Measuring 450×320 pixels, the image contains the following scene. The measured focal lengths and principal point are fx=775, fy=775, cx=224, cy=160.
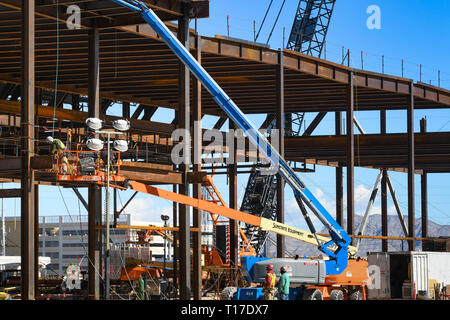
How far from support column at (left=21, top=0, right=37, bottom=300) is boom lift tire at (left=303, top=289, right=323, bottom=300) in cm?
1068

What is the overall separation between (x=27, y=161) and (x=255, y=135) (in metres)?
10.3

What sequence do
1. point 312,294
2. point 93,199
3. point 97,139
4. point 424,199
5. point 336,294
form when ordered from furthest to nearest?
point 424,199, point 93,199, point 336,294, point 312,294, point 97,139

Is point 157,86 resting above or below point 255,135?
above

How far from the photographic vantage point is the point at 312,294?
1229 inches

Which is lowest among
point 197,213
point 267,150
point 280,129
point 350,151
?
point 197,213

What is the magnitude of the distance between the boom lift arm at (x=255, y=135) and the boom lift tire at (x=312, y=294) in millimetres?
1565

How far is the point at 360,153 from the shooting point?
205ft

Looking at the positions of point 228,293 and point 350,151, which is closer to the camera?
point 228,293

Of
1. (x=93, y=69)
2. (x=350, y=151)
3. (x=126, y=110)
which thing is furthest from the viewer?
(x=126, y=110)

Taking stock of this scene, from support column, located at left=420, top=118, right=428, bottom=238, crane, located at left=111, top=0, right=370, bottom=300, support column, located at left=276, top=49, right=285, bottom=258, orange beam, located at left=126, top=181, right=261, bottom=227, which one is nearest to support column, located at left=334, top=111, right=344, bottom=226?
support column, located at left=420, top=118, right=428, bottom=238

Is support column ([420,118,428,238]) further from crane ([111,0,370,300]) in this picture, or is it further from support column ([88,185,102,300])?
support column ([88,185,102,300])

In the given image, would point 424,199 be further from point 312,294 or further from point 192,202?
point 192,202

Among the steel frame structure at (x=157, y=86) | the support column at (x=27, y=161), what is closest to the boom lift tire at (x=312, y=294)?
the steel frame structure at (x=157, y=86)

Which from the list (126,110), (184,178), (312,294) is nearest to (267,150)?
(184,178)
